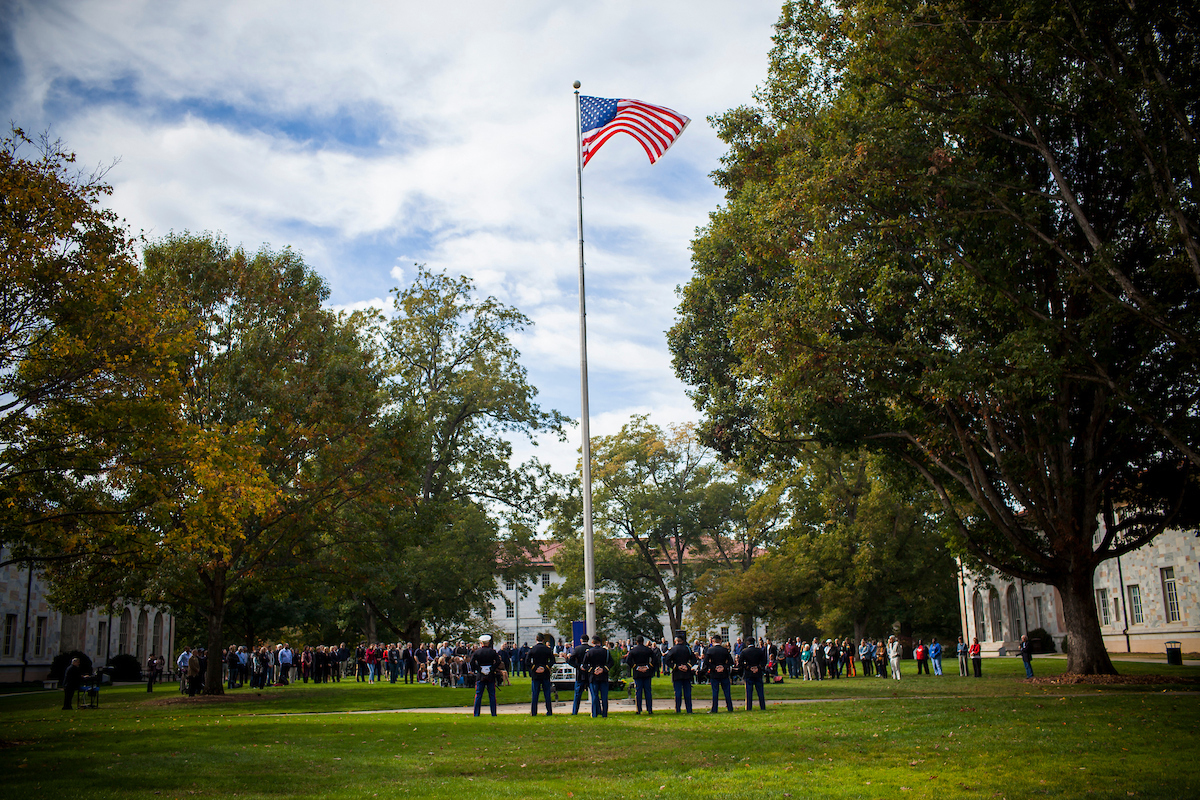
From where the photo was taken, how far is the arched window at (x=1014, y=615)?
180ft

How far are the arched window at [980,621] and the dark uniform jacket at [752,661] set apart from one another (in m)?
45.5

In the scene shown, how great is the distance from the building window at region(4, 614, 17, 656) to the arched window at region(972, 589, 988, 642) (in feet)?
171

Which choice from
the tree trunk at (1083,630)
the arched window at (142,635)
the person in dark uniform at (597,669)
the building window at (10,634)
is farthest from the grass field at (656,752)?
the arched window at (142,635)

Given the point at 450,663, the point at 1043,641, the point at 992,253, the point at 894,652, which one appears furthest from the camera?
the point at 1043,641

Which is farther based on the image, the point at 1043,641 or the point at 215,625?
the point at 1043,641

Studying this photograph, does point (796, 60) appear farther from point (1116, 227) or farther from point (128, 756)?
point (128, 756)

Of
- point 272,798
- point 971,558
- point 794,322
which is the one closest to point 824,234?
point 794,322

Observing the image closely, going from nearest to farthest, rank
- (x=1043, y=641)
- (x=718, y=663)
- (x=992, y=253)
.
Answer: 1. (x=718, y=663)
2. (x=992, y=253)
3. (x=1043, y=641)

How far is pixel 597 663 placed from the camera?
57.0 feet

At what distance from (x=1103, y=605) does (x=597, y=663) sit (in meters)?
37.7

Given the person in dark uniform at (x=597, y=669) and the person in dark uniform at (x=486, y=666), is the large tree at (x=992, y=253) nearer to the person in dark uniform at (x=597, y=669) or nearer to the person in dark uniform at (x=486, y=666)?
the person in dark uniform at (x=597, y=669)

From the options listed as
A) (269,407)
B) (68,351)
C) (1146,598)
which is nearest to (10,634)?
(269,407)

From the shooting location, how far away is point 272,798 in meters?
9.05

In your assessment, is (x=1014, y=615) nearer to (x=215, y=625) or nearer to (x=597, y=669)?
(x=597, y=669)
